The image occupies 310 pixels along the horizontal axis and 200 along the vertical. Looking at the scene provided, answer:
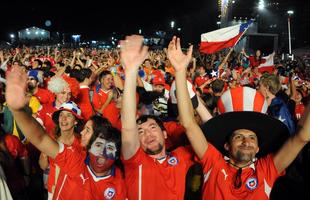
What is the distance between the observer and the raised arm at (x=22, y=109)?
2570 millimetres

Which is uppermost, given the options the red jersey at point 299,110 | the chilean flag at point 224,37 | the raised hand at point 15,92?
the chilean flag at point 224,37

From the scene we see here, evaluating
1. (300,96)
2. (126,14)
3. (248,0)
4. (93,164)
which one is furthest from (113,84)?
(126,14)

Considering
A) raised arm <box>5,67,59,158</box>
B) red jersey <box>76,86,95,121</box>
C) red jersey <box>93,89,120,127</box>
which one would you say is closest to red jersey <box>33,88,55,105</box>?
red jersey <box>76,86,95,121</box>

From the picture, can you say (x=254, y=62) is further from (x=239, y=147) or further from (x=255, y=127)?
(x=239, y=147)

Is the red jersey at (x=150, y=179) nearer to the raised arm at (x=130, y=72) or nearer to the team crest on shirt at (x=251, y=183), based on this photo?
the raised arm at (x=130, y=72)

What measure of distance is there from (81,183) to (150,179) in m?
0.54

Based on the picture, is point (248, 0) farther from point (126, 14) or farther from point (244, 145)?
point (244, 145)

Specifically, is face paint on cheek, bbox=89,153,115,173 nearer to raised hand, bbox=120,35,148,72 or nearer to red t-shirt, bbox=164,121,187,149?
raised hand, bbox=120,35,148,72

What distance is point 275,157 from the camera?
10.6 feet

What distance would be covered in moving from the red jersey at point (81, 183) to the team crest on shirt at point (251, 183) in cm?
100

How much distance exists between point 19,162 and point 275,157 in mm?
2712

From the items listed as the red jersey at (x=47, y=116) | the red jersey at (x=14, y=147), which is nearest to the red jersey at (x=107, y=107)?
the red jersey at (x=47, y=116)

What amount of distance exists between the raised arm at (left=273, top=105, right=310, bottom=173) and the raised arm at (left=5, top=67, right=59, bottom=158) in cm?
185

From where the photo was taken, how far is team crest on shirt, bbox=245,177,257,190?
3105mm
